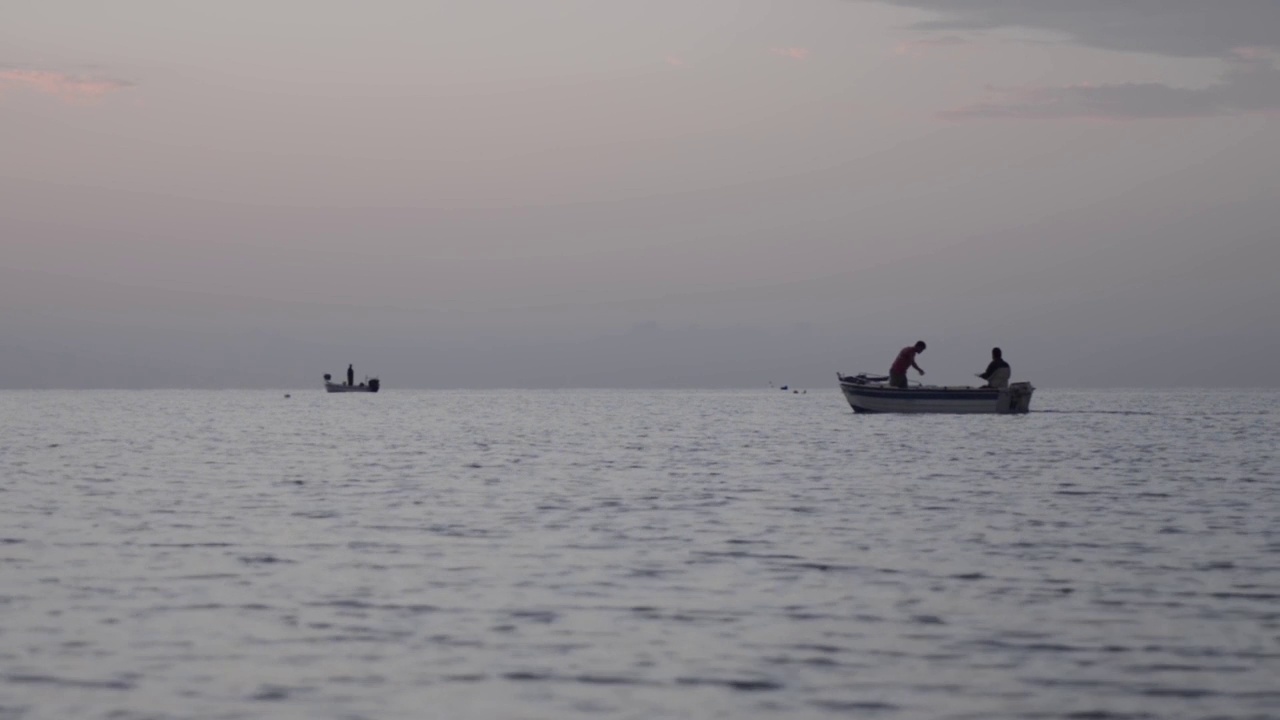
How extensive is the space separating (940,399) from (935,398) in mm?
245

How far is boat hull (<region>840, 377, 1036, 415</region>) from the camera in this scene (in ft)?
220

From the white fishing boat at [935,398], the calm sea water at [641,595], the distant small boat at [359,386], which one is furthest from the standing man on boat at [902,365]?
the distant small boat at [359,386]

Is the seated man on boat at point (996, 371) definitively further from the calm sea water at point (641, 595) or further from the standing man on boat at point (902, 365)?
the calm sea water at point (641, 595)

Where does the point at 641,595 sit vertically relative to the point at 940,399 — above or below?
below

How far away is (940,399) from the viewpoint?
67250mm

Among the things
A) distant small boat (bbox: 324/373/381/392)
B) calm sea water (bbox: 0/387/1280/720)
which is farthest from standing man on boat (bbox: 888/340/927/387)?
distant small boat (bbox: 324/373/381/392)

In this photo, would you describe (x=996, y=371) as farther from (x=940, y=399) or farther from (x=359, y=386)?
(x=359, y=386)

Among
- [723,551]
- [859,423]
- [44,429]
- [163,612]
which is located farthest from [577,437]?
[163,612]

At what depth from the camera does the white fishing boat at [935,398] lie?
67062 mm

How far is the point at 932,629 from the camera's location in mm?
13930

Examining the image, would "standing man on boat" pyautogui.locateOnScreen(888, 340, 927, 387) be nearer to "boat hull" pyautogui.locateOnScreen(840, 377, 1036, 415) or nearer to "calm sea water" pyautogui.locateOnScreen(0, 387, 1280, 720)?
"boat hull" pyautogui.locateOnScreen(840, 377, 1036, 415)

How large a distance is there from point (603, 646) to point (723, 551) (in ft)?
23.4

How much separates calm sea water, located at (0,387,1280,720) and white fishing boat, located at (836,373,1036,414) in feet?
103

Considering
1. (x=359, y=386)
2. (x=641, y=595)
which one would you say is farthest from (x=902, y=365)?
(x=359, y=386)
